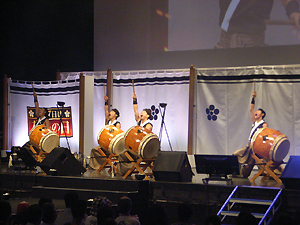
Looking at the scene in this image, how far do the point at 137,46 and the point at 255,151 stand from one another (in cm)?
461

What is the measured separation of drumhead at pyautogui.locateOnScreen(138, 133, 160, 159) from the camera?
19.8 feet

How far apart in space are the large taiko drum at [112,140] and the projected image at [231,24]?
120 inches

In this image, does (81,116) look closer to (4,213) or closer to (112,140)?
(112,140)

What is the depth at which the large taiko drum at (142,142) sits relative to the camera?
6058 millimetres

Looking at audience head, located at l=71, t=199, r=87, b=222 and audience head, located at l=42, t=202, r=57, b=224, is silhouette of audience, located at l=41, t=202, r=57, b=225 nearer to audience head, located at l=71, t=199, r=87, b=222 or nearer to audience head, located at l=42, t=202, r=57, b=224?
audience head, located at l=42, t=202, r=57, b=224

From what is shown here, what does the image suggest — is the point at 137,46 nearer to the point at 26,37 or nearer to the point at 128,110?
the point at 128,110

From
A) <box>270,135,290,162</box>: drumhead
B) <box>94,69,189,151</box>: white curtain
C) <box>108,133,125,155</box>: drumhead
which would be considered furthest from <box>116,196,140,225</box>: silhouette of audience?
<box>94,69,189,151</box>: white curtain

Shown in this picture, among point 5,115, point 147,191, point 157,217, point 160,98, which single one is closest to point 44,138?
point 5,115

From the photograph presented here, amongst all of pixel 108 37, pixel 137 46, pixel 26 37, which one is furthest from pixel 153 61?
pixel 26 37

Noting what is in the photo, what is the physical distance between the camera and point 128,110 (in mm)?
8617

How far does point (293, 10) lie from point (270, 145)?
347 centimetres

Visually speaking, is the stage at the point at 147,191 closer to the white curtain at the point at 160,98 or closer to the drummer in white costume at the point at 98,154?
the drummer in white costume at the point at 98,154

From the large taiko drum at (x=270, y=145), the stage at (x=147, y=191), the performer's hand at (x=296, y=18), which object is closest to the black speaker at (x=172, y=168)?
the stage at (x=147, y=191)

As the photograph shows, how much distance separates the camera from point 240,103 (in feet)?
25.2
